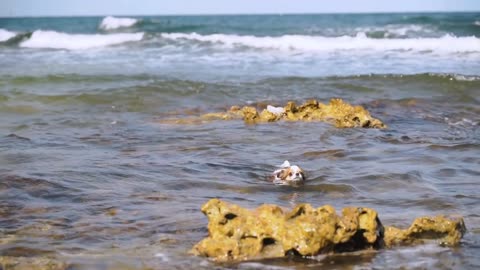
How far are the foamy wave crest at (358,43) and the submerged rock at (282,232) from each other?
18389 millimetres

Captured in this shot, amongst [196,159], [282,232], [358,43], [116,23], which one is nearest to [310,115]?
[196,159]

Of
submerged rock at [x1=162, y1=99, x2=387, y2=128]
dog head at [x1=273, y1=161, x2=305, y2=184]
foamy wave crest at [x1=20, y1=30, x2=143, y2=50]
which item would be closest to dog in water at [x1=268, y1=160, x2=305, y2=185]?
dog head at [x1=273, y1=161, x2=305, y2=184]

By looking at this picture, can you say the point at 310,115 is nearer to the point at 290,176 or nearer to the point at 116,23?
the point at 290,176

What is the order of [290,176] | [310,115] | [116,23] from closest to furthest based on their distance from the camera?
[290,176], [310,115], [116,23]

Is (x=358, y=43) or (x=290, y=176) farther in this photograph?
(x=358, y=43)

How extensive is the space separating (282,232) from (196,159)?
2695 mm

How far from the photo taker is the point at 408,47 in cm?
2227

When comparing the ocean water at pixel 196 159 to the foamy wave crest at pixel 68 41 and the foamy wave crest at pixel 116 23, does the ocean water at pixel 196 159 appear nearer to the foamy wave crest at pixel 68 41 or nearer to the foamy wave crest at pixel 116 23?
the foamy wave crest at pixel 68 41

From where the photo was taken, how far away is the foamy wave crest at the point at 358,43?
71.7 ft

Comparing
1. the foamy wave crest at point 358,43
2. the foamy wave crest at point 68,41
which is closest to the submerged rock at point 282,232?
the foamy wave crest at point 358,43

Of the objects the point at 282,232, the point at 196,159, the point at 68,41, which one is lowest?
the point at 196,159

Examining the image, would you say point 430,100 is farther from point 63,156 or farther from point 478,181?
point 63,156

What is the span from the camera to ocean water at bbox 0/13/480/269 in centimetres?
358

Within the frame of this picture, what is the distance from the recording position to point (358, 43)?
24.5m
